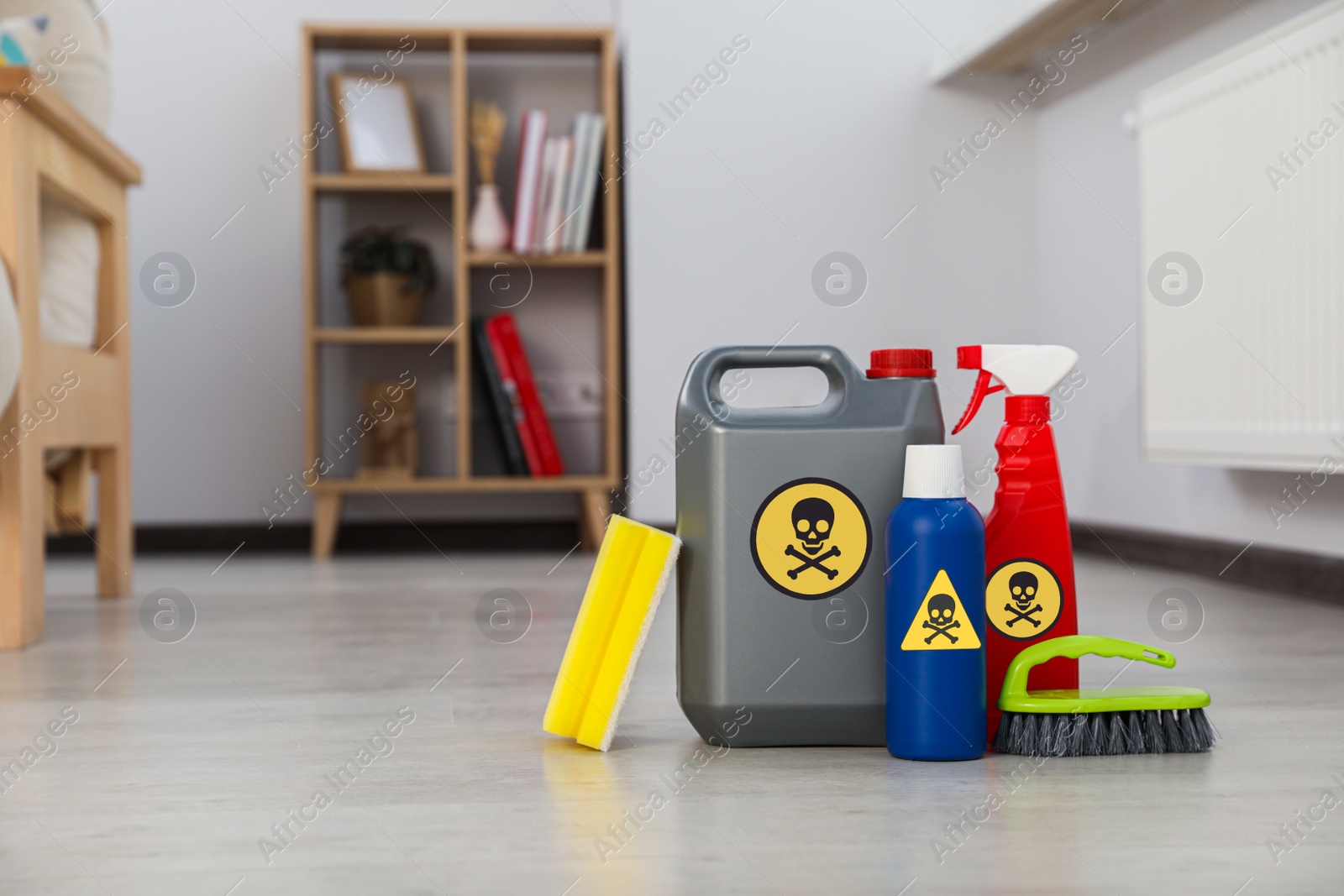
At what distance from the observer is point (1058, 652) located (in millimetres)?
840

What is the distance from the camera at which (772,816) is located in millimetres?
706

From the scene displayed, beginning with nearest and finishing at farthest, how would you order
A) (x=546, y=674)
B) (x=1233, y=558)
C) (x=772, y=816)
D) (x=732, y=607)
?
(x=772, y=816) < (x=732, y=607) < (x=546, y=674) < (x=1233, y=558)

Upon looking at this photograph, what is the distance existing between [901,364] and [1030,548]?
161 millimetres

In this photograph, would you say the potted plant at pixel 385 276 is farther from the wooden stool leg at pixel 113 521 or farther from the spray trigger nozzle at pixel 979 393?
the spray trigger nozzle at pixel 979 393

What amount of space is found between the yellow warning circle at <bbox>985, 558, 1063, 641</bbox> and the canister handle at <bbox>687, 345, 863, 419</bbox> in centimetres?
17

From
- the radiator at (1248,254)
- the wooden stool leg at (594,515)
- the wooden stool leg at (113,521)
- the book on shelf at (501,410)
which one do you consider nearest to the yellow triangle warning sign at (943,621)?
the radiator at (1248,254)

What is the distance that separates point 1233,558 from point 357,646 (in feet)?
4.33

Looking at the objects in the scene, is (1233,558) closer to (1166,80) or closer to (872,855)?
(1166,80)

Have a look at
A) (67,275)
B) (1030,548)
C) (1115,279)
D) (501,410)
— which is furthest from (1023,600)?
(501,410)

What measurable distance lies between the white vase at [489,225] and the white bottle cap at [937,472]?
6.05ft

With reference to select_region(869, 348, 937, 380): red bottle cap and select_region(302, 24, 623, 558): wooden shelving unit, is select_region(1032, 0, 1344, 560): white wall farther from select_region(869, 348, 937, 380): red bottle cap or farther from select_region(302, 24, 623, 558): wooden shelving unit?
select_region(869, 348, 937, 380): red bottle cap

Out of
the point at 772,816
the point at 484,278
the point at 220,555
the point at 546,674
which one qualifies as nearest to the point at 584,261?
the point at 484,278

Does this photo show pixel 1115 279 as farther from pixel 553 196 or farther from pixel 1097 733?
pixel 1097 733

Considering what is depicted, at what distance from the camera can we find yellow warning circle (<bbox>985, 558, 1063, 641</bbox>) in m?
0.88
